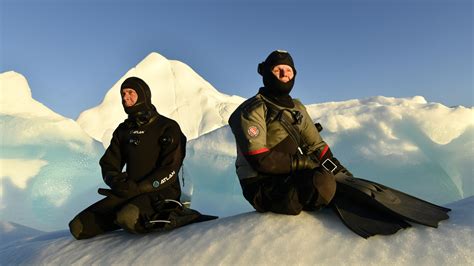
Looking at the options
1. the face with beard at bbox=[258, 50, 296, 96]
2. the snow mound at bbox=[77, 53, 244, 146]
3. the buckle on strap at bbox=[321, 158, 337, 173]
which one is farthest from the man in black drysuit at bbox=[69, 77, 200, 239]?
the snow mound at bbox=[77, 53, 244, 146]

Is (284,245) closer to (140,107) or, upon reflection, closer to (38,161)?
(140,107)

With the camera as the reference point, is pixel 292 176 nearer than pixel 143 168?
Yes

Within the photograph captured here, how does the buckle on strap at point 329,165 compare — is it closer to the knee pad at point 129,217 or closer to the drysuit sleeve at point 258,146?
the drysuit sleeve at point 258,146

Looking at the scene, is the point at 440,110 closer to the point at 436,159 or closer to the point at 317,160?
the point at 436,159

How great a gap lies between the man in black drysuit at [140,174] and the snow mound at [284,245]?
7.0 inches

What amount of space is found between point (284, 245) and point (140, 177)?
1210 mm

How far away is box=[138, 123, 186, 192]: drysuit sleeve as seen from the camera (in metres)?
2.60

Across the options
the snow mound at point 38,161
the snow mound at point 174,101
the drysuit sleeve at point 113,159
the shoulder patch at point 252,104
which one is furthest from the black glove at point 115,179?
the snow mound at point 174,101

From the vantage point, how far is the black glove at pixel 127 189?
2564 mm

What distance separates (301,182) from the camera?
2092 millimetres

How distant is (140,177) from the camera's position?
271 cm

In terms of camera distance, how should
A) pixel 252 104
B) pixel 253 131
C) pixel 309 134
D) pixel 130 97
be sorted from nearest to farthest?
pixel 253 131 → pixel 252 104 → pixel 309 134 → pixel 130 97

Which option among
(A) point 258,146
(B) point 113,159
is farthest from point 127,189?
(A) point 258,146

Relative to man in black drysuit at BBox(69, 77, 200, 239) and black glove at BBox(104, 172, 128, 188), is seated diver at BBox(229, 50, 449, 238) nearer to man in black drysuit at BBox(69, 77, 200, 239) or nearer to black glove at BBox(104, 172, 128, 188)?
man in black drysuit at BBox(69, 77, 200, 239)
